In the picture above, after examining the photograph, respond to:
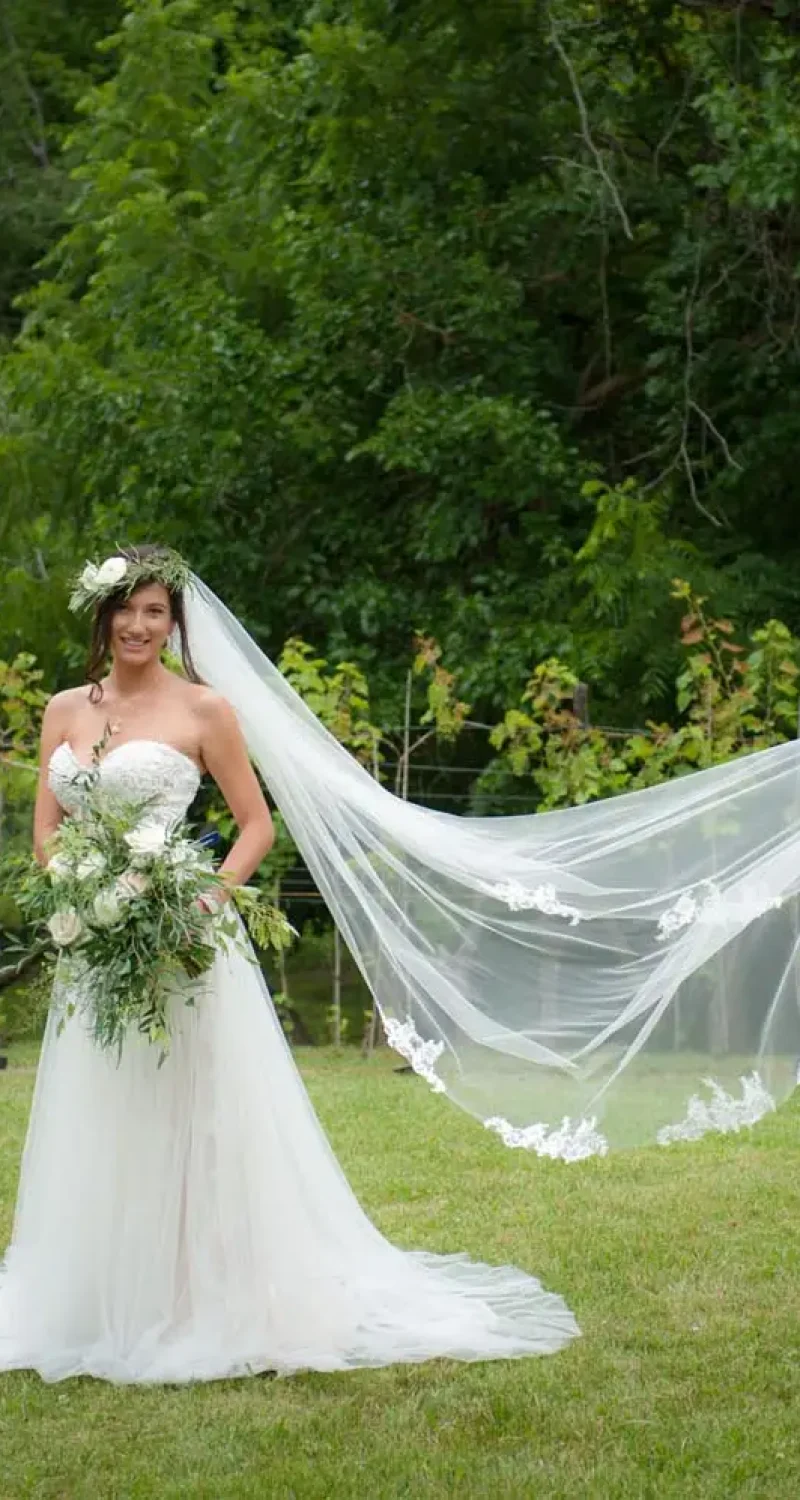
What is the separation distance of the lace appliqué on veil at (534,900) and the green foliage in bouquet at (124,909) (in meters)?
0.70

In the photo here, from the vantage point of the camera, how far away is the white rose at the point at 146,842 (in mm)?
5465

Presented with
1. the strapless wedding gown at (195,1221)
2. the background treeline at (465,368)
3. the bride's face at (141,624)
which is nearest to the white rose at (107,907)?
the strapless wedding gown at (195,1221)

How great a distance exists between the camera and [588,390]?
15.7 metres

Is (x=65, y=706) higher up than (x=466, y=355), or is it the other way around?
(x=466, y=355)

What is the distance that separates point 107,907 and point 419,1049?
980 millimetres

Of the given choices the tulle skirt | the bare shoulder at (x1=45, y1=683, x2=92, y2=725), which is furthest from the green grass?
the bare shoulder at (x1=45, y1=683, x2=92, y2=725)

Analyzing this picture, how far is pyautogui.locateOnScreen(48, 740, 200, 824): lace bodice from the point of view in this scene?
19.0 feet

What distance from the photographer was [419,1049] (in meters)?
5.86

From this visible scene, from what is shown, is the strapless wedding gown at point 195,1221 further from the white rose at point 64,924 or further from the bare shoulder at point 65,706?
the white rose at point 64,924

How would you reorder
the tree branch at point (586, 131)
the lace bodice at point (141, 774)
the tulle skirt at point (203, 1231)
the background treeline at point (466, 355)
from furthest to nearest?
the background treeline at point (466, 355), the tree branch at point (586, 131), the lace bodice at point (141, 774), the tulle skirt at point (203, 1231)

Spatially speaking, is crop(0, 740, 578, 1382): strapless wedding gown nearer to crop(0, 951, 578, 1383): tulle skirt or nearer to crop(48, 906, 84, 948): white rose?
crop(0, 951, 578, 1383): tulle skirt

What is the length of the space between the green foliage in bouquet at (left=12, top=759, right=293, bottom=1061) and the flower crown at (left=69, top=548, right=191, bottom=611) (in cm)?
48

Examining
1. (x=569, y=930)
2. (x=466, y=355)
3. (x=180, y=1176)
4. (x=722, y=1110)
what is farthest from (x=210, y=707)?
(x=466, y=355)

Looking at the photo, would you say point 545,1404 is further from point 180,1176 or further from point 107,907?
point 107,907
